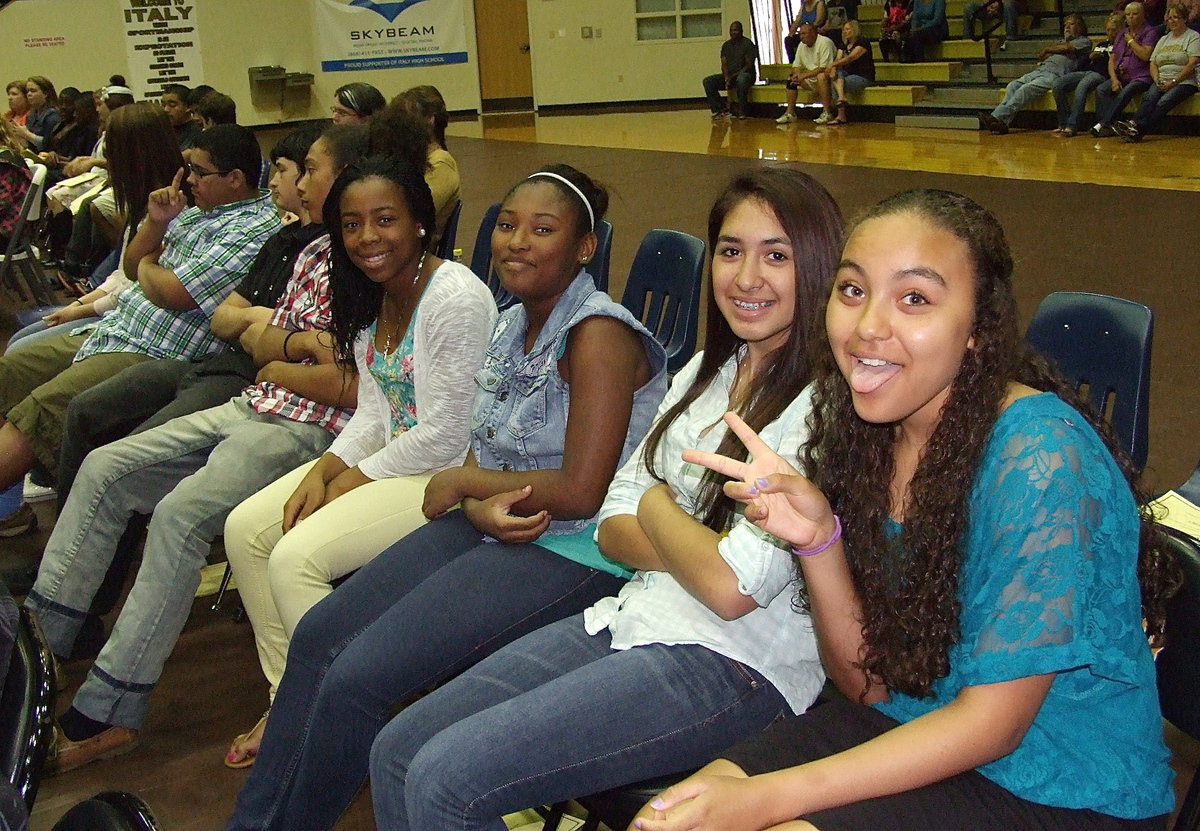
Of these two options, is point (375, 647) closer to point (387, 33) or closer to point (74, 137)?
point (74, 137)

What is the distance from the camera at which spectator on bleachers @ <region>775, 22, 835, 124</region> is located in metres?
14.6

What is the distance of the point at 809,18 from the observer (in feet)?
49.8

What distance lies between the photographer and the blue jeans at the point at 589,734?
1.60 meters

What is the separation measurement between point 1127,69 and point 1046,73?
A: 96 centimetres

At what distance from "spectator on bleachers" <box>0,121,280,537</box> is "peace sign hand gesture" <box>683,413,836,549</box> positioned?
2.66m

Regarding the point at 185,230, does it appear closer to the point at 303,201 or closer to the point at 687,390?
the point at 303,201

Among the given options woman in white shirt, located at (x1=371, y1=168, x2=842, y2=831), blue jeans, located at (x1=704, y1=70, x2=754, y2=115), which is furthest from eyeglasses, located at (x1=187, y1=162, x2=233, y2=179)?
blue jeans, located at (x1=704, y1=70, x2=754, y2=115)

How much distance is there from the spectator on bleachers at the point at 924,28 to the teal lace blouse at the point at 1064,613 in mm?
13979

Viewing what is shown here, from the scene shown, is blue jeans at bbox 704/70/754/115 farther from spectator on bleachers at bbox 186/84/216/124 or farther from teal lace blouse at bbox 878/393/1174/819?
teal lace blouse at bbox 878/393/1174/819

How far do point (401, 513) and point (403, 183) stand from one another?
0.83 metres

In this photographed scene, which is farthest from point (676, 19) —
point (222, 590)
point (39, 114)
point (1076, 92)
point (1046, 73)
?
point (222, 590)

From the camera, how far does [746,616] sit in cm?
169

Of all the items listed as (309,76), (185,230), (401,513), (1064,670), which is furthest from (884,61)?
(1064,670)

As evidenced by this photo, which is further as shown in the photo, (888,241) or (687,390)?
(687,390)
